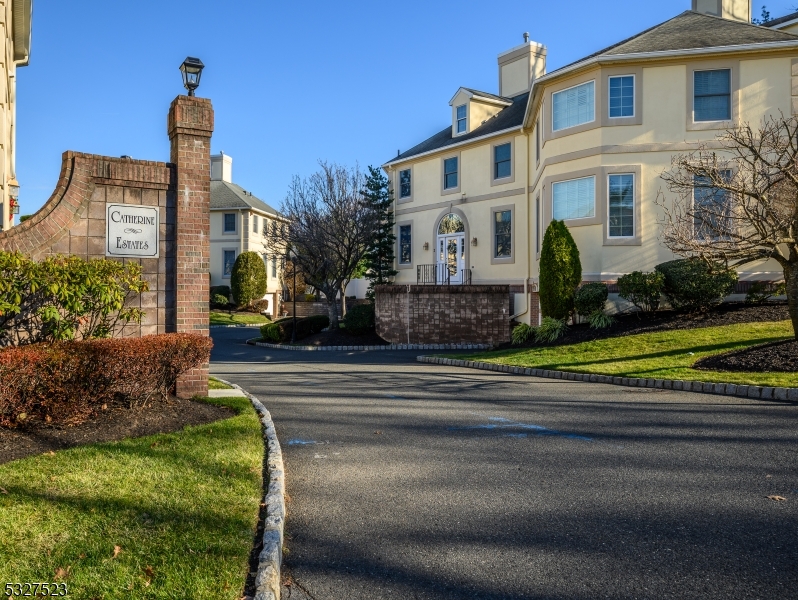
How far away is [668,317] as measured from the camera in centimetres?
1745

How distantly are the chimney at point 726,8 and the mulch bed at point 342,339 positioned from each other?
16.1 metres

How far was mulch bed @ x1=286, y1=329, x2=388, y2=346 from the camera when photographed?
79.4ft

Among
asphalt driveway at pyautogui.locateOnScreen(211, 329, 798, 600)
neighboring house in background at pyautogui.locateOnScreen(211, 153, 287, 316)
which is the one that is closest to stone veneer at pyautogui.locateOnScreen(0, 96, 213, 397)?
asphalt driveway at pyautogui.locateOnScreen(211, 329, 798, 600)

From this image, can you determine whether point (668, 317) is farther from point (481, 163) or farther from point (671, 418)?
point (481, 163)

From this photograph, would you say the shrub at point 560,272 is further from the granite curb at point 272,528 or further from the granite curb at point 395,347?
the granite curb at point 272,528

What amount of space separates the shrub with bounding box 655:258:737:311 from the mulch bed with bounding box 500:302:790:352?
0.31 m

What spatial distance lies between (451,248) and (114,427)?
2292 centimetres

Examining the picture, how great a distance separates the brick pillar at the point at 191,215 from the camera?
9008 mm

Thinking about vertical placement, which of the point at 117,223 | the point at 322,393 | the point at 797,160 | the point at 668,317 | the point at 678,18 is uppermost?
the point at 678,18

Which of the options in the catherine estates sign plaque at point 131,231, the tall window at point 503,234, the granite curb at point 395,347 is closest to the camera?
the catherine estates sign plaque at point 131,231

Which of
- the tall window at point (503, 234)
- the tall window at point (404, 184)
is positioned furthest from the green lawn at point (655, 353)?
the tall window at point (404, 184)

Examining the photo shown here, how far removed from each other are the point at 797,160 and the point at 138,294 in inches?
471

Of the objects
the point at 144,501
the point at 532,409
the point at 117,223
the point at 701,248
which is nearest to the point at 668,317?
the point at 701,248

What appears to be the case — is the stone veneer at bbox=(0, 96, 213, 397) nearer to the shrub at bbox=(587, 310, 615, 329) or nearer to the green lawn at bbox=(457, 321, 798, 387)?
the green lawn at bbox=(457, 321, 798, 387)
